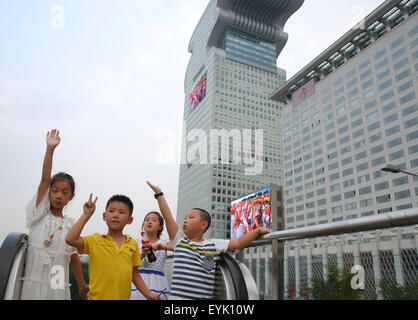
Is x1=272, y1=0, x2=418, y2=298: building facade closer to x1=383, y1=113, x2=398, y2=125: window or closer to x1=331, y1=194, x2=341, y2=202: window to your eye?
x1=383, y1=113, x2=398, y2=125: window

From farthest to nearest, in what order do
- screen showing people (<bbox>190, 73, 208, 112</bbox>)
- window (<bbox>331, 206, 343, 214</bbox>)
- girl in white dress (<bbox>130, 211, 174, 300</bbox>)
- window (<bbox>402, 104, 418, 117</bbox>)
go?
screen showing people (<bbox>190, 73, 208, 112</bbox>) < window (<bbox>331, 206, 343, 214</bbox>) < window (<bbox>402, 104, 418, 117</bbox>) < girl in white dress (<bbox>130, 211, 174, 300</bbox>)

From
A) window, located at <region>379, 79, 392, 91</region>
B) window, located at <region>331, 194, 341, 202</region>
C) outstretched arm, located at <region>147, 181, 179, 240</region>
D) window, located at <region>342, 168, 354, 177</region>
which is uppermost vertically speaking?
window, located at <region>379, 79, 392, 91</region>

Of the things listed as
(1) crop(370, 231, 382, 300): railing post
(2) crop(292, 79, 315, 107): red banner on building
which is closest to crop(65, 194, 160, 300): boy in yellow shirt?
(1) crop(370, 231, 382, 300): railing post

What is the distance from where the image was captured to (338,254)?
2.24 metres

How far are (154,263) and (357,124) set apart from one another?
197 feet

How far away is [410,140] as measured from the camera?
46531 millimetres

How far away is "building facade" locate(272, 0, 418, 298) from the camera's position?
48.2 m

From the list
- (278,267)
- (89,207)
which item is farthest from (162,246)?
(278,267)

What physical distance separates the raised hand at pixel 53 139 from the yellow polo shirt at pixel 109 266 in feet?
2.73

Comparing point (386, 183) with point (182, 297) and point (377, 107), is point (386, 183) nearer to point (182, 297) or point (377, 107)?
point (377, 107)

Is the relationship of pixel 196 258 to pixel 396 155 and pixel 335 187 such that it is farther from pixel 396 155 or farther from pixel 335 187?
pixel 335 187

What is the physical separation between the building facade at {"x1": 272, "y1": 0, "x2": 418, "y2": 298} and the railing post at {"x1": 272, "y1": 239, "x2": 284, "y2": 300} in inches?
1814

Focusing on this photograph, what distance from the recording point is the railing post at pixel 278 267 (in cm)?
252

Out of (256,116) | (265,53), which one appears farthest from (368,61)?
(265,53)
